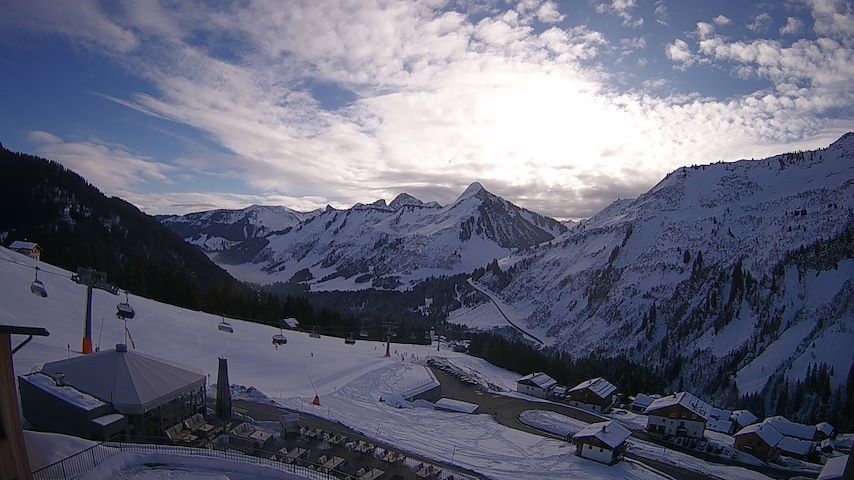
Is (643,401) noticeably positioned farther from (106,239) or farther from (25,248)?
(106,239)

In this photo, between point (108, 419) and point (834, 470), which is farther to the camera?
point (834, 470)

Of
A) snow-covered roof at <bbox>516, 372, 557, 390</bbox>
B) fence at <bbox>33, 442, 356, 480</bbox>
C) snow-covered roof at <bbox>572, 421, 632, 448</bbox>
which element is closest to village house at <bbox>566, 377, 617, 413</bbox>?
snow-covered roof at <bbox>516, 372, 557, 390</bbox>

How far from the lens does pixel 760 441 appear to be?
4609cm

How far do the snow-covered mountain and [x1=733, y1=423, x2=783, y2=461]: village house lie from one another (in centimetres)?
4677

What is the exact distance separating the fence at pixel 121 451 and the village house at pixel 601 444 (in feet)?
68.3

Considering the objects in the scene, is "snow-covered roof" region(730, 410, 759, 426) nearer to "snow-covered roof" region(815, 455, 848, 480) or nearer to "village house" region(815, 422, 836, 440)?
"village house" region(815, 422, 836, 440)

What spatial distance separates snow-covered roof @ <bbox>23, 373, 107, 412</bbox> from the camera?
66.5ft

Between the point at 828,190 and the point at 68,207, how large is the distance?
697 feet

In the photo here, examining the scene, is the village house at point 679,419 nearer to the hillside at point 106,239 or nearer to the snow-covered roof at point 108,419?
the snow-covered roof at point 108,419

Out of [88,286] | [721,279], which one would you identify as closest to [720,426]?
[88,286]

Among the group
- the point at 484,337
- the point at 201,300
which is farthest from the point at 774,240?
the point at 201,300

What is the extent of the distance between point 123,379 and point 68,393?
209 cm

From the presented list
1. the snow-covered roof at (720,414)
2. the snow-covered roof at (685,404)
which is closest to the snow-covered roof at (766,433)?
the snow-covered roof at (685,404)

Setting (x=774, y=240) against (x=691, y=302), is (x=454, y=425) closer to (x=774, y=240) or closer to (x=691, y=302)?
(x=691, y=302)
